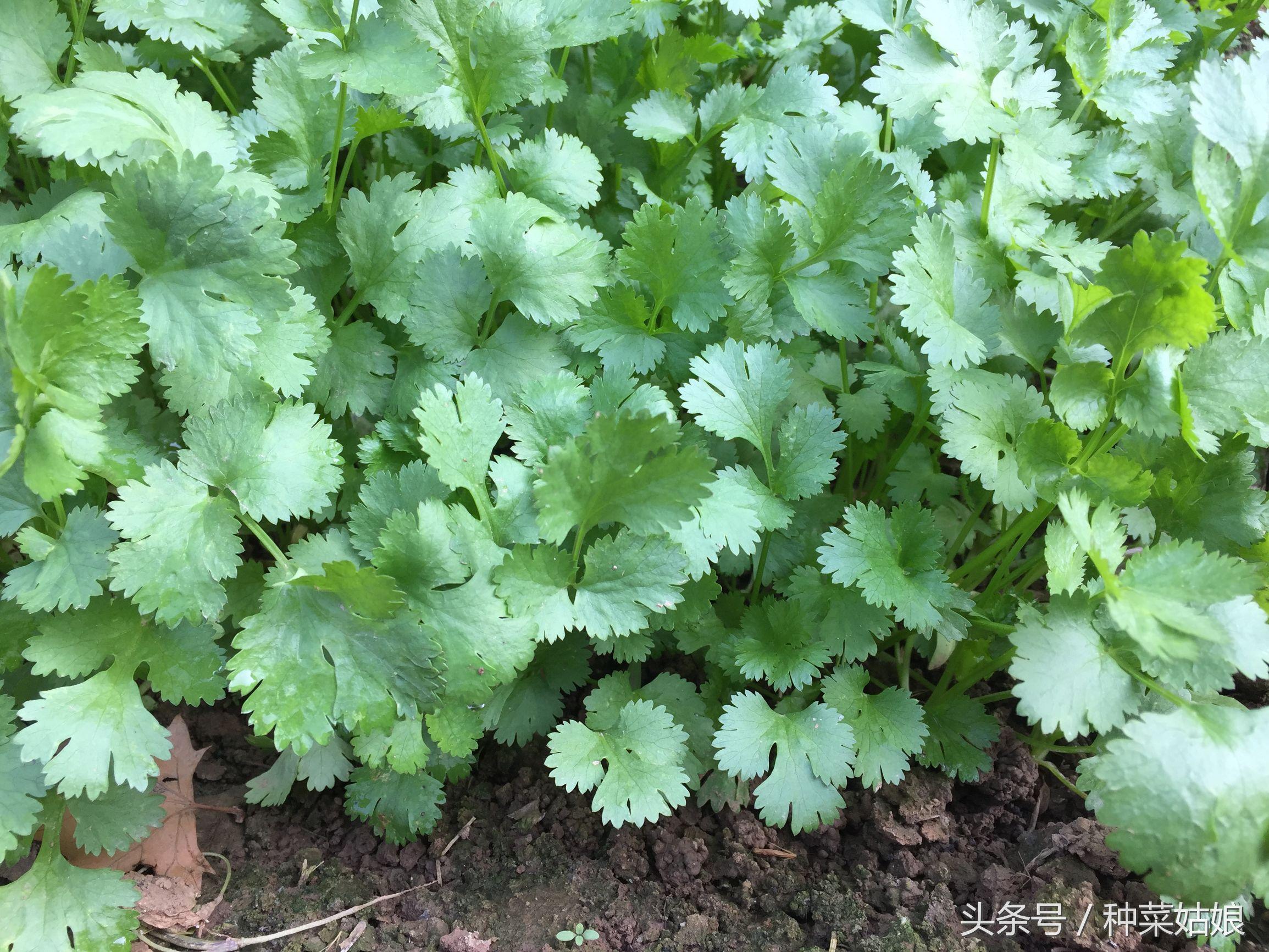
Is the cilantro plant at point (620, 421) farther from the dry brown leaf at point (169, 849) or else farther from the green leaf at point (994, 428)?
the dry brown leaf at point (169, 849)

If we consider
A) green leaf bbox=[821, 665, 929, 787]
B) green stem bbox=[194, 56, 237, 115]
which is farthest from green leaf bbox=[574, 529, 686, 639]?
green stem bbox=[194, 56, 237, 115]

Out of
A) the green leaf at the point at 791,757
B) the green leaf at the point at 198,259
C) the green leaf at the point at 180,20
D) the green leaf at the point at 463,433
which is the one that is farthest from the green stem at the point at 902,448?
the green leaf at the point at 180,20

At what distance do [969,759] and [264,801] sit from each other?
1.22m

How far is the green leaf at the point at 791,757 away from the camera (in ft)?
Answer: 4.70

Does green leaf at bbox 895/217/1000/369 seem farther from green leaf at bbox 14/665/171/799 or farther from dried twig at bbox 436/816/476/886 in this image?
green leaf at bbox 14/665/171/799

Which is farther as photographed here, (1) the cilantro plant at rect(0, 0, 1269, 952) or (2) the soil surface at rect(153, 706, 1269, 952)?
(2) the soil surface at rect(153, 706, 1269, 952)

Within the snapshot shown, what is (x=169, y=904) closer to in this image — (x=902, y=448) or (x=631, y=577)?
(x=631, y=577)

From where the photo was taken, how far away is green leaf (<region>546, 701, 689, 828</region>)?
4.53ft

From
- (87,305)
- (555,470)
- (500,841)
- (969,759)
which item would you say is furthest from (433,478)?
(969,759)

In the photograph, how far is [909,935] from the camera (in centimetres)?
134

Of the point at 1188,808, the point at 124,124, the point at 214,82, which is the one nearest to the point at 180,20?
the point at 214,82

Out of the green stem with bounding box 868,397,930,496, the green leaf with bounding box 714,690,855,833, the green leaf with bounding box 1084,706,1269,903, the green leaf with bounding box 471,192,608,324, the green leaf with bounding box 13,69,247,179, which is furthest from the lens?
the green stem with bounding box 868,397,930,496

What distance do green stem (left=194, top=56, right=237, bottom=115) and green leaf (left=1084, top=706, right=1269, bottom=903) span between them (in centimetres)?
183

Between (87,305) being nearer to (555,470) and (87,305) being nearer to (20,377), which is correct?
(20,377)
